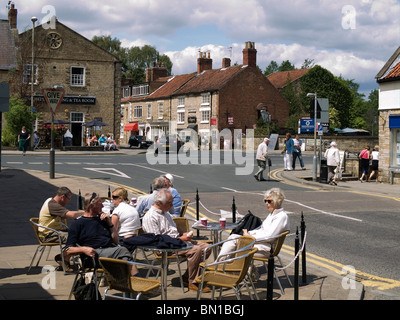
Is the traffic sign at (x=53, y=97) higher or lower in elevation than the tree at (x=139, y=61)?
lower

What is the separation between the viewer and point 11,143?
1578 inches

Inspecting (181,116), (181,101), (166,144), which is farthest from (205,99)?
(166,144)

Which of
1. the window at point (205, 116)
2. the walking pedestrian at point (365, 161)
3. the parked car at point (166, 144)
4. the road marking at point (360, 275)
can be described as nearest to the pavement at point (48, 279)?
the road marking at point (360, 275)

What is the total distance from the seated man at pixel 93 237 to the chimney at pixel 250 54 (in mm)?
57013

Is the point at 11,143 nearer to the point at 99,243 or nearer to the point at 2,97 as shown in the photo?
the point at 2,97

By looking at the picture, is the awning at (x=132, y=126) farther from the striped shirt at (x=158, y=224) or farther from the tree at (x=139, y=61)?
the striped shirt at (x=158, y=224)

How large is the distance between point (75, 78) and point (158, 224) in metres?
46.2

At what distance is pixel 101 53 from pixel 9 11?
10.4 meters

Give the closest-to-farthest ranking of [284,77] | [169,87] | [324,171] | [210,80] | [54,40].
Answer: [324,171] < [54,40] < [210,80] < [169,87] < [284,77]

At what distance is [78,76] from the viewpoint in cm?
5141

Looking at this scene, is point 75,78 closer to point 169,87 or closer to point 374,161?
point 169,87

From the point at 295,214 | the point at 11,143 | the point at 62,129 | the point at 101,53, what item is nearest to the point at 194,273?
the point at 295,214

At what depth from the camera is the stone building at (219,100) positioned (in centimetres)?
6100

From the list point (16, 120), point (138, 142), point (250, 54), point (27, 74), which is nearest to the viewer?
point (16, 120)
